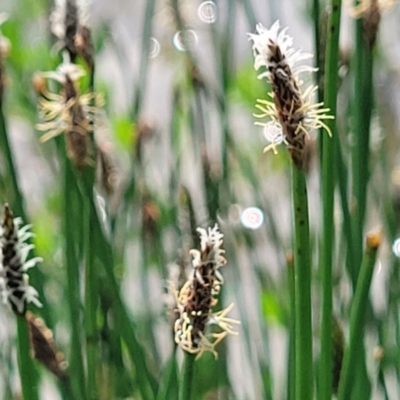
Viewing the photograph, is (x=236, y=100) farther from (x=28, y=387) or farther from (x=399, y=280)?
(x=28, y=387)

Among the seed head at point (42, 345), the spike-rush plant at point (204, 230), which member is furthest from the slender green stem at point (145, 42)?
the seed head at point (42, 345)

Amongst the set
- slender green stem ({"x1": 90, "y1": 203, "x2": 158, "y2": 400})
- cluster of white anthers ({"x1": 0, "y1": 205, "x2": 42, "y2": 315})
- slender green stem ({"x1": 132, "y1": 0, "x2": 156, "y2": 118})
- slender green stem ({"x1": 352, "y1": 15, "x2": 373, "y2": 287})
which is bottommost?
slender green stem ({"x1": 90, "y1": 203, "x2": 158, "y2": 400})

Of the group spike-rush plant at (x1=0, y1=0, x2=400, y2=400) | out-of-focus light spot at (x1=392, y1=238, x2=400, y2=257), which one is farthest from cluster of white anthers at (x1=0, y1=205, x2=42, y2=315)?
out-of-focus light spot at (x1=392, y1=238, x2=400, y2=257)

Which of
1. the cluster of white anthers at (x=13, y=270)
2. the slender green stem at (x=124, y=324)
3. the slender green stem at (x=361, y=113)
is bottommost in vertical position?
the slender green stem at (x=124, y=324)

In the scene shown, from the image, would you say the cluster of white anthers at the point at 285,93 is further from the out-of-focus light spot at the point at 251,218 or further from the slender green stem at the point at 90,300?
the out-of-focus light spot at the point at 251,218

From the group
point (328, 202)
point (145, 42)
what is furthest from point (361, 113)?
point (145, 42)

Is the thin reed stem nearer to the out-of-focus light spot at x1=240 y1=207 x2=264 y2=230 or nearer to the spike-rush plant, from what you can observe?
the spike-rush plant
